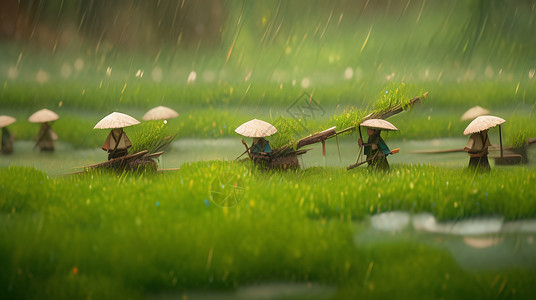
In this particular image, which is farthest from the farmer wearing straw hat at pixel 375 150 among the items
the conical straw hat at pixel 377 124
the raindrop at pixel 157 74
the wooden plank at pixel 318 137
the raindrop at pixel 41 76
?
the raindrop at pixel 41 76

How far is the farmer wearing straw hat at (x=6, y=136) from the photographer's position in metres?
5.58

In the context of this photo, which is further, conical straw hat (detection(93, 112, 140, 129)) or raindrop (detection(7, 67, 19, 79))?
raindrop (detection(7, 67, 19, 79))

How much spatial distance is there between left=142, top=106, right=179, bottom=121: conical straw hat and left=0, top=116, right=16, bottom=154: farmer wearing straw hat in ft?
5.18

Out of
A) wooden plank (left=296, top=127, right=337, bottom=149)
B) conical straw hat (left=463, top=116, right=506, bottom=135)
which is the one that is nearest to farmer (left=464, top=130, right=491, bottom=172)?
conical straw hat (left=463, top=116, right=506, bottom=135)

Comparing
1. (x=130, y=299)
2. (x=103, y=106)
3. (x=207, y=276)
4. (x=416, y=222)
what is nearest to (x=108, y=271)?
(x=130, y=299)

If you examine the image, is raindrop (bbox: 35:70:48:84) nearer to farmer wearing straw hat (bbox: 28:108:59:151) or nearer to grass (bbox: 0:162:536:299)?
farmer wearing straw hat (bbox: 28:108:59:151)

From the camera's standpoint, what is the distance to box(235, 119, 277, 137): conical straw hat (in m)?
4.62

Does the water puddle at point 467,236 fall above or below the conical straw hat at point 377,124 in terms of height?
below

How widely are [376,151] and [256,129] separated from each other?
4.09ft

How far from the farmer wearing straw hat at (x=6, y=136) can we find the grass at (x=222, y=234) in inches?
53.3

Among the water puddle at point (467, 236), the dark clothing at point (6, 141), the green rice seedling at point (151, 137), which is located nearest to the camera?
the water puddle at point (467, 236)

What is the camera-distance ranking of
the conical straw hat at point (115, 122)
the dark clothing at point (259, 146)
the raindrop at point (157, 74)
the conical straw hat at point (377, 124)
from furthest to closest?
the raindrop at point (157, 74) → the dark clothing at point (259, 146) → the conical straw hat at point (115, 122) → the conical straw hat at point (377, 124)

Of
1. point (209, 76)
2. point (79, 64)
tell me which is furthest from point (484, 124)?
point (79, 64)

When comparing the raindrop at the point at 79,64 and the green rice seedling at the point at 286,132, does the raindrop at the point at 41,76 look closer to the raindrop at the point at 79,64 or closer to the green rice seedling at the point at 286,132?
the raindrop at the point at 79,64
